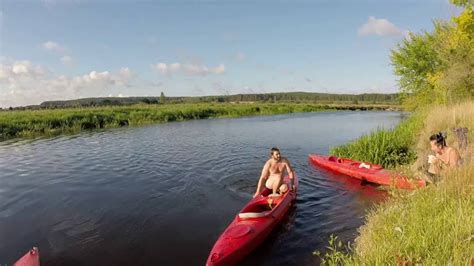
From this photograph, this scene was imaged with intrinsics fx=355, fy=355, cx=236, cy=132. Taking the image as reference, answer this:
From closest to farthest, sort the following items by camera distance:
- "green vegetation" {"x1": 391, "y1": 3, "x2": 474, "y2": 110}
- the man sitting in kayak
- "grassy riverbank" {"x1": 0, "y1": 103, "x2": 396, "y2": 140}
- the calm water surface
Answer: the calm water surface → the man sitting in kayak → "green vegetation" {"x1": 391, "y1": 3, "x2": 474, "y2": 110} → "grassy riverbank" {"x1": 0, "y1": 103, "x2": 396, "y2": 140}

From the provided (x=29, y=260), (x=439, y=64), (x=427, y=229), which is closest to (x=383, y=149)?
(x=427, y=229)

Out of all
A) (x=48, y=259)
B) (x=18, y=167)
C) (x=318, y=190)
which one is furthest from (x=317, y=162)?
(x=18, y=167)

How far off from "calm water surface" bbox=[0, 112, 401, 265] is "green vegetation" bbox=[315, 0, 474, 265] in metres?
1.38

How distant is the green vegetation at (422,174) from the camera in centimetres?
442

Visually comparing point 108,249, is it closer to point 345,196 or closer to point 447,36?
point 345,196

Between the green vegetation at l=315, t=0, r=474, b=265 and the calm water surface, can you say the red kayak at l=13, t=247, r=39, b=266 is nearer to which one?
the calm water surface

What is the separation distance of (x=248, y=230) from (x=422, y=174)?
4193 millimetres

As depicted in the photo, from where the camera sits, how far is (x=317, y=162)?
15.2 meters

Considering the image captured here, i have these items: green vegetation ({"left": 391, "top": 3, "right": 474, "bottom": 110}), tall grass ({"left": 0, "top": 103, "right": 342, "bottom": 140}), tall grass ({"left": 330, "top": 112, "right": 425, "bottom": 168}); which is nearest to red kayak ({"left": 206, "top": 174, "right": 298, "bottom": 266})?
tall grass ({"left": 330, "top": 112, "right": 425, "bottom": 168})

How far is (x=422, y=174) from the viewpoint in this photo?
8.02 meters

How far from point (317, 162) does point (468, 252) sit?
36.8 feet

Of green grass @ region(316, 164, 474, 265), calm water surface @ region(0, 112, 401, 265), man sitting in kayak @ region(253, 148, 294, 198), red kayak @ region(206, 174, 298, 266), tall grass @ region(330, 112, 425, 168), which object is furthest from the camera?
tall grass @ region(330, 112, 425, 168)

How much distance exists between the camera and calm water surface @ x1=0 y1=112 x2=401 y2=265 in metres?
7.52

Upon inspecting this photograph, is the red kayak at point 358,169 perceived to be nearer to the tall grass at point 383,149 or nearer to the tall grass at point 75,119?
the tall grass at point 383,149
